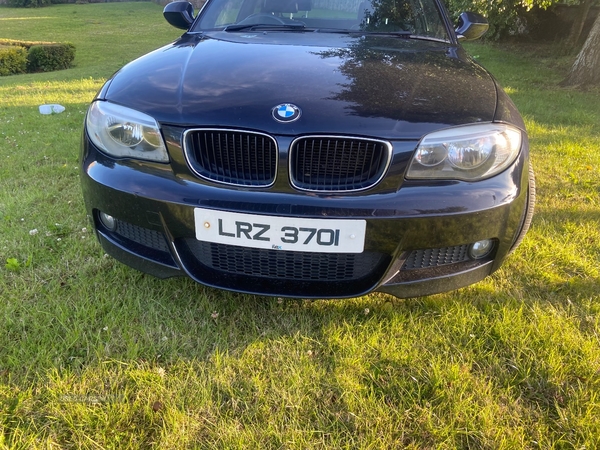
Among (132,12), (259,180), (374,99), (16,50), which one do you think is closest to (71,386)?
(259,180)

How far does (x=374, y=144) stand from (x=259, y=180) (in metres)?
0.43

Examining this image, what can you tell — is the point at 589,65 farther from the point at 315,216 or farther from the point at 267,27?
the point at 315,216

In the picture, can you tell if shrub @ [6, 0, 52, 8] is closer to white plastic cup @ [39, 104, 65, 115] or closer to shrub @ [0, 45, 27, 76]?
shrub @ [0, 45, 27, 76]

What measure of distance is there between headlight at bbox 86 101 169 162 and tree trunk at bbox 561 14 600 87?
8.12m

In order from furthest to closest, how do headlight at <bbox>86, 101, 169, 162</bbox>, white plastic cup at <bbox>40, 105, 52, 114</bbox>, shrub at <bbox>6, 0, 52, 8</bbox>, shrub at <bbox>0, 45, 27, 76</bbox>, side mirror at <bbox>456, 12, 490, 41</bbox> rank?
shrub at <bbox>6, 0, 52, 8</bbox> → shrub at <bbox>0, 45, 27, 76</bbox> → white plastic cup at <bbox>40, 105, 52, 114</bbox> → side mirror at <bbox>456, 12, 490, 41</bbox> → headlight at <bbox>86, 101, 169, 162</bbox>

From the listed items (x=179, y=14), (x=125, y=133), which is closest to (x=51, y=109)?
(x=179, y=14)

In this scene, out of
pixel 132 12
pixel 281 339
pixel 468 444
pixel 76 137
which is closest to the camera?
pixel 468 444

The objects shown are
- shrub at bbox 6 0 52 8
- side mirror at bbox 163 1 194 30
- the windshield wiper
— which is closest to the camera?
the windshield wiper

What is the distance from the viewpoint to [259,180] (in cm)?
163

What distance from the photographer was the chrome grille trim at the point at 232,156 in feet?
5.30

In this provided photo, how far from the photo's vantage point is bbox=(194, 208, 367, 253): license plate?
61.6 inches

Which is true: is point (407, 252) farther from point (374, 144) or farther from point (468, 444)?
point (468, 444)

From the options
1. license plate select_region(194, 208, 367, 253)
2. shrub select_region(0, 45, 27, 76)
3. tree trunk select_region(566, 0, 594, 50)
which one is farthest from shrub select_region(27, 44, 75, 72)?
tree trunk select_region(566, 0, 594, 50)

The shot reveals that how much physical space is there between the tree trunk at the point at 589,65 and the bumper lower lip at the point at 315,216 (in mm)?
7349
